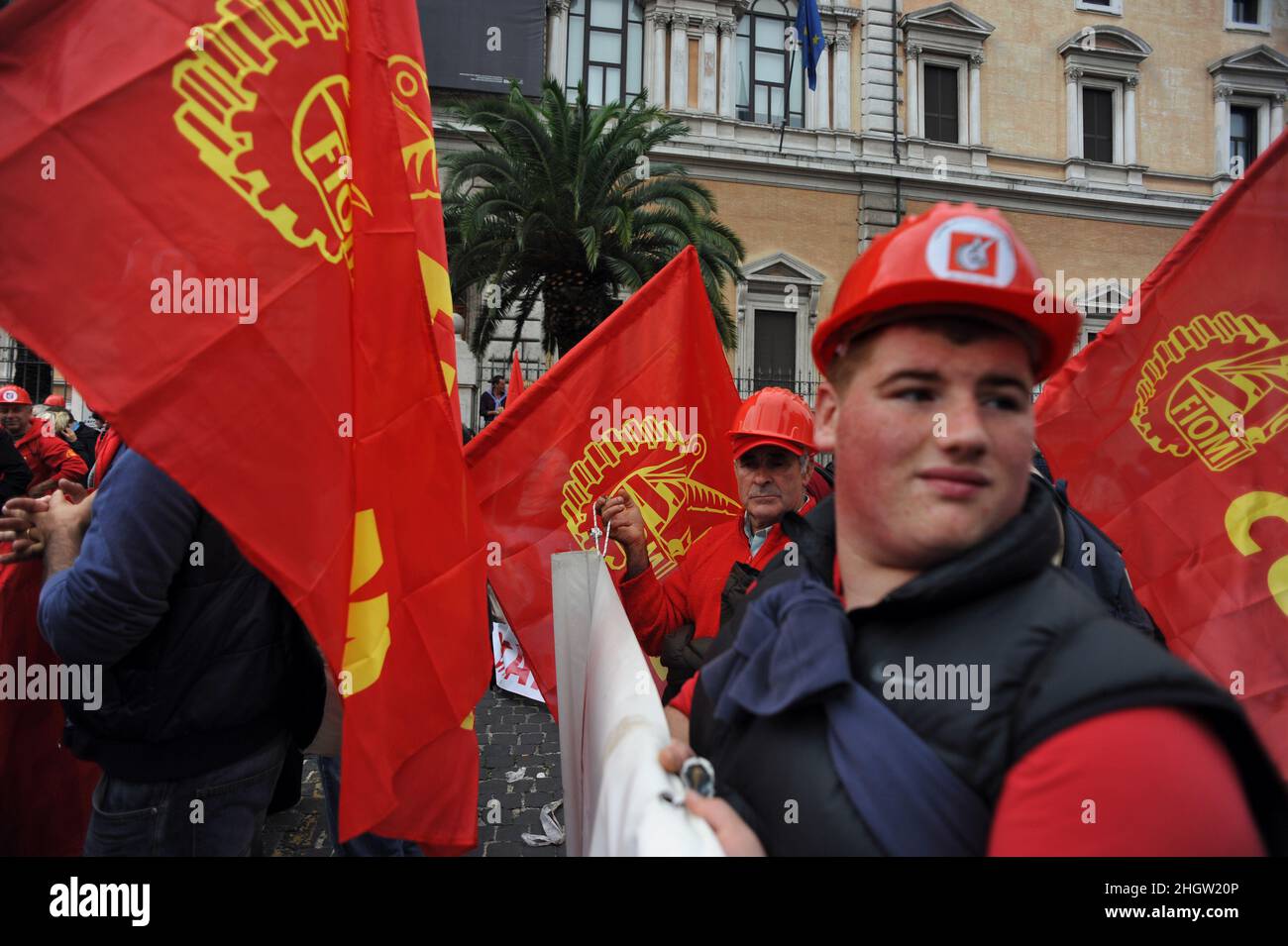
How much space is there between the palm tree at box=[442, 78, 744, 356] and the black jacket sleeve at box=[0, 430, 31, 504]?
8870mm

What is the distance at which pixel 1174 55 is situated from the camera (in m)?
25.3

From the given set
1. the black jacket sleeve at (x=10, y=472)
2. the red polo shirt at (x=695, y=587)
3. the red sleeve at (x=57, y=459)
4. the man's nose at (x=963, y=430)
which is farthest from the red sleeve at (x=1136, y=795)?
the red sleeve at (x=57, y=459)

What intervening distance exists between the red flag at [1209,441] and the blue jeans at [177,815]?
130 inches

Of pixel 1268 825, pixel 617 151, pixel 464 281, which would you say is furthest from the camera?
pixel 464 281

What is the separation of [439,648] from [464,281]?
1404 cm

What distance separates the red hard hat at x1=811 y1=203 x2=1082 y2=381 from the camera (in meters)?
1.06

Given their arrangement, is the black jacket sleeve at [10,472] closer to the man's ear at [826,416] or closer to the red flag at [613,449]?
the red flag at [613,449]

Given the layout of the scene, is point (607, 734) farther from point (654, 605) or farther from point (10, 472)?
point (10, 472)

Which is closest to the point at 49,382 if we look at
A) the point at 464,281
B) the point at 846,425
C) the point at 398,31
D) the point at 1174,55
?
the point at 464,281

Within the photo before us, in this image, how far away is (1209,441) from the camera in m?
3.29

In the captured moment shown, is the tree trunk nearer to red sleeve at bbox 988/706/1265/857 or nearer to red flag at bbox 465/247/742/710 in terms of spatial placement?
red flag at bbox 465/247/742/710

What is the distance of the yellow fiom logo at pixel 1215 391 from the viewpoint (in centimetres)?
314

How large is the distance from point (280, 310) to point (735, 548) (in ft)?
5.92
